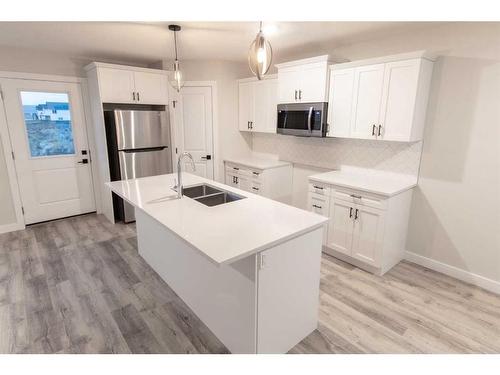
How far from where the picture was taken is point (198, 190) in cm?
301

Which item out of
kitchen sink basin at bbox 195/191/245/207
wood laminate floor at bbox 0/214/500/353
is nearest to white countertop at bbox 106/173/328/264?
kitchen sink basin at bbox 195/191/245/207

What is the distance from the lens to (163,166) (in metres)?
4.54

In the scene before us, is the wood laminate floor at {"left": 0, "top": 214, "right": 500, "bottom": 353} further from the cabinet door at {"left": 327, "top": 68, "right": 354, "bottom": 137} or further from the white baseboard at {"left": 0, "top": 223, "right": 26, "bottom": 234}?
the cabinet door at {"left": 327, "top": 68, "right": 354, "bottom": 137}

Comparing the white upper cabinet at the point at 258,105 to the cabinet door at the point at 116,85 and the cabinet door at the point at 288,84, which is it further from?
the cabinet door at the point at 116,85

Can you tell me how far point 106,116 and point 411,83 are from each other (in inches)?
149

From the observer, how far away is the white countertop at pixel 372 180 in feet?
9.38

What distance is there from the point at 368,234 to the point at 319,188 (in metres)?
0.73

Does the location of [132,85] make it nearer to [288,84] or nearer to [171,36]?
[171,36]

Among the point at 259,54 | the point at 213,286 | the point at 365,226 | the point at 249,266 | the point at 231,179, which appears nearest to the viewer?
the point at 249,266

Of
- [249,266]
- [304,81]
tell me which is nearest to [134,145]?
[304,81]

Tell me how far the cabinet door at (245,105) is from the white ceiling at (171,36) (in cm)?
58

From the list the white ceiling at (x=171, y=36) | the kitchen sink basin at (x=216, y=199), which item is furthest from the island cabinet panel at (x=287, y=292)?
the white ceiling at (x=171, y=36)

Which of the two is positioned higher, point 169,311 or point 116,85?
point 116,85

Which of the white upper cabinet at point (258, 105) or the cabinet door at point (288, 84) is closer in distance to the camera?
the cabinet door at point (288, 84)
